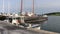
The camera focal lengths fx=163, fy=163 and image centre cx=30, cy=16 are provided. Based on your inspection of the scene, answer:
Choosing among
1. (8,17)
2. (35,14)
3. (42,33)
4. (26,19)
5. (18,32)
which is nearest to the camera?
(42,33)

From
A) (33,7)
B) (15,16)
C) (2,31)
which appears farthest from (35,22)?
(2,31)

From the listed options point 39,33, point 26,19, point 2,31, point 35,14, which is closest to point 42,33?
point 39,33

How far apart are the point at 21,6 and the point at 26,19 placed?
3.70 meters

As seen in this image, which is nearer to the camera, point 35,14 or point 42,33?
point 42,33

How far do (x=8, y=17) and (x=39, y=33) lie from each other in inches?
792

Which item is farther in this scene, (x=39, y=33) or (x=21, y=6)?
(x=21, y=6)

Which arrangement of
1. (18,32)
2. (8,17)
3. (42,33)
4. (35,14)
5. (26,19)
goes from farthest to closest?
(35,14)
(8,17)
(26,19)
(18,32)
(42,33)

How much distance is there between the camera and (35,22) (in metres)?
23.1

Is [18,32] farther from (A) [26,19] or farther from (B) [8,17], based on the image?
(B) [8,17]

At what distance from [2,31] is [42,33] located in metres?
1.17

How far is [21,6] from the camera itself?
25328 millimetres

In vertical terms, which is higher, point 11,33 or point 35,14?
point 11,33

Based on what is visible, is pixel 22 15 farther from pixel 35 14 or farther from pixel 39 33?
pixel 39 33

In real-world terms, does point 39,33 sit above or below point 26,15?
above
